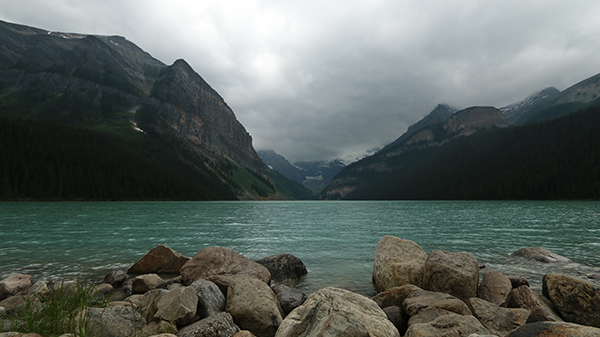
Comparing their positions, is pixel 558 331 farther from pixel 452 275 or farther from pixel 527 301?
pixel 452 275

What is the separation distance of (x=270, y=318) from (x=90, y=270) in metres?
13.7

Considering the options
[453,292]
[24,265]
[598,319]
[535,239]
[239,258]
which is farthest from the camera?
[535,239]

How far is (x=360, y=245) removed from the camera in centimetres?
2597

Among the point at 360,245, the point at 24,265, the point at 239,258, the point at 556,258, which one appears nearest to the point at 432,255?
the point at 239,258

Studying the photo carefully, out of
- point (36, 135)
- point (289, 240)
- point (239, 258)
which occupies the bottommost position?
point (289, 240)

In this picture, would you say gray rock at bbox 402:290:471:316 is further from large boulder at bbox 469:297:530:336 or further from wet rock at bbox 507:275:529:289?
wet rock at bbox 507:275:529:289

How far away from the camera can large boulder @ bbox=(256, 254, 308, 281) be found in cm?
1493

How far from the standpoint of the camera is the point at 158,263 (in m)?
15.5

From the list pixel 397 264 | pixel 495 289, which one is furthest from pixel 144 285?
Answer: pixel 495 289

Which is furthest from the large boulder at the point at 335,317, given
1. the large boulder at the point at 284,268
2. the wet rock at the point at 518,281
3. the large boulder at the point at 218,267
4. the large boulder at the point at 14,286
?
the large boulder at the point at 14,286

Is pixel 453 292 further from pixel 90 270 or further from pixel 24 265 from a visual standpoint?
pixel 24 265

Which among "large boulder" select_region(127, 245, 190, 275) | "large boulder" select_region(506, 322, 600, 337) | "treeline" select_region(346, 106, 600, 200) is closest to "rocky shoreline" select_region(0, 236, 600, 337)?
"large boulder" select_region(506, 322, 600, 337)

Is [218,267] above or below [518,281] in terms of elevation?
above

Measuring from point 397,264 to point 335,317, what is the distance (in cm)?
850
